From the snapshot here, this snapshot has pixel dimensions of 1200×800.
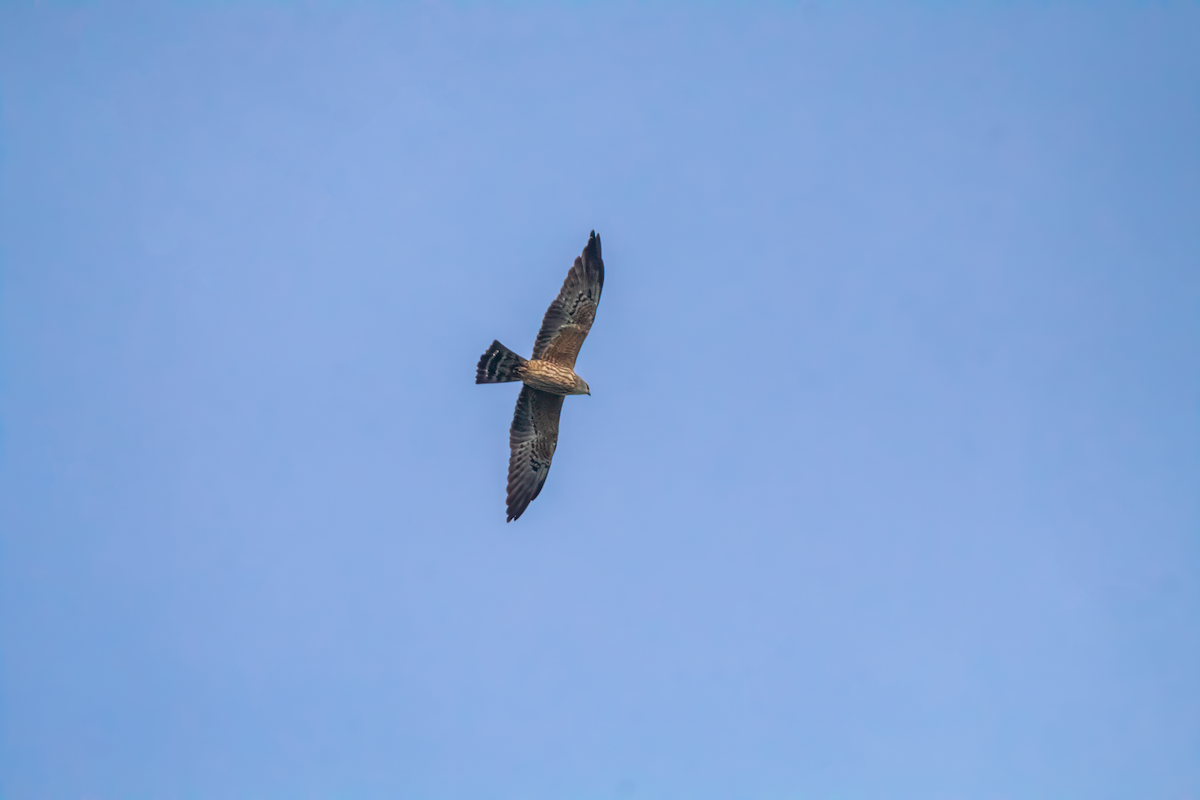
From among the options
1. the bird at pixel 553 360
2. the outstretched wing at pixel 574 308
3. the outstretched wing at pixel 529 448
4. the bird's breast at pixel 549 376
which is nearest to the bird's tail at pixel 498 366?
the bird at pixel 553 360

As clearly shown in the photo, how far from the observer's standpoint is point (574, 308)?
19.3 metres

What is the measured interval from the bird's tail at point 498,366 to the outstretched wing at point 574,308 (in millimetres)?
559

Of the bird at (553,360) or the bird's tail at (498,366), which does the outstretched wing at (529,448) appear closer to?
the bird at (553,360)

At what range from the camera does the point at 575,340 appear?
764 inches

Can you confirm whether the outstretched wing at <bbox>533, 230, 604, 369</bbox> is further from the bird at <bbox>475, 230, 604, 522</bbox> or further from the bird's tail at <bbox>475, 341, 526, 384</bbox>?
the bird's tail at <bbox>475, 341, 526, 384</bbox>

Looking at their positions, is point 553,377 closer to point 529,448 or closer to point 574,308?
point 574,308

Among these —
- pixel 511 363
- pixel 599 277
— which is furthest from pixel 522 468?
pixel 599 277

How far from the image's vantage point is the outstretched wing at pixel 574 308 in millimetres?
19312

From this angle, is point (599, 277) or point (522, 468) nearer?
point (599, 277)

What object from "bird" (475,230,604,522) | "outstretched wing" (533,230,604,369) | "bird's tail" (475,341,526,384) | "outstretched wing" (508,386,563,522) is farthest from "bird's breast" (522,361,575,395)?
"outstretched wing" (508,386,563,522)

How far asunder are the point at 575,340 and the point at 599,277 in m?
1.27

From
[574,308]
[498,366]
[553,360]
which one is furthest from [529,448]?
[574,308]

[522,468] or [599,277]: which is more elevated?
[599,277]

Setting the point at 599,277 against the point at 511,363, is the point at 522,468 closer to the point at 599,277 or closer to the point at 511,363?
the point at 511,363
